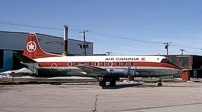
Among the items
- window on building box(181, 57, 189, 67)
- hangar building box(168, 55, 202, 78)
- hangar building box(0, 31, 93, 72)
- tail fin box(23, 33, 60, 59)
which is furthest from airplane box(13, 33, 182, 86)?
window on building box(181, 57, 189, 67)

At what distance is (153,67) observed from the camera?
3341cm

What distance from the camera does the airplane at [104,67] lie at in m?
33.0

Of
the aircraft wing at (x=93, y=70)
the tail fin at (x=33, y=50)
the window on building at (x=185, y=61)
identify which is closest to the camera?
the aircraft wing at (x=93, y=70)

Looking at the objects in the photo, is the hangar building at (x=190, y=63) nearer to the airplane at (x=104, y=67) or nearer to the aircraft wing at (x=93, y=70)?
the airplane at (x=104, y=67)

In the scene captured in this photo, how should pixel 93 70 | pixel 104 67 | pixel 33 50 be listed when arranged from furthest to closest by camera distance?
pixel 33 50
pixel 104 67
pixel 93 70

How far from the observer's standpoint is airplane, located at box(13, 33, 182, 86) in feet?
108

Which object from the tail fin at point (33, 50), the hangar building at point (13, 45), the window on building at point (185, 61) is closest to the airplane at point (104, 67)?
the tail fin at point (33, 50)

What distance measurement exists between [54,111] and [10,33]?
66.5 meters

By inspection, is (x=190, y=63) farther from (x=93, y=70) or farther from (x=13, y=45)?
(x=93, y=70)

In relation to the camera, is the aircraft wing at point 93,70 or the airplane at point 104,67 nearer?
the aircraft wing at point 93,70

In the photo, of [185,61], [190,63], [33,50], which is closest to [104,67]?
[33,50]

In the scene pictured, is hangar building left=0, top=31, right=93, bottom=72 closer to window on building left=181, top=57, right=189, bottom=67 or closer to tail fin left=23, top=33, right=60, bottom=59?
window on building left=181, top=57, right=189, bottom=67

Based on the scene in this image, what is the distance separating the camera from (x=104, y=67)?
1372 inches

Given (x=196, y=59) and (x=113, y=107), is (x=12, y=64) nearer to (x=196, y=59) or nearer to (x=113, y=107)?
(x=196, y=59)
